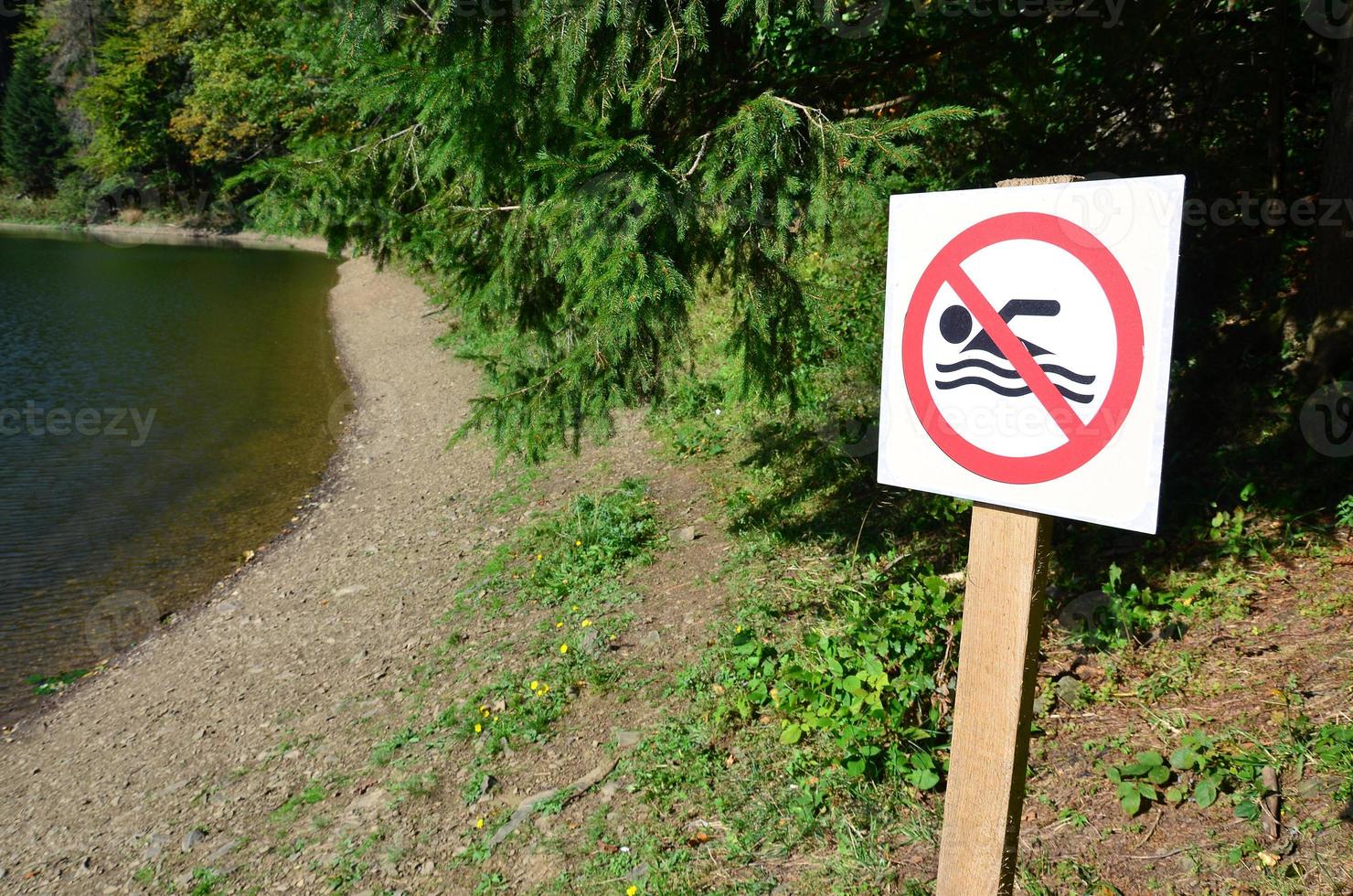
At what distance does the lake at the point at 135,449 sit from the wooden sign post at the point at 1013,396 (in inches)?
267

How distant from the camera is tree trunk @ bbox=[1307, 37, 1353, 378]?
4551 millimetres

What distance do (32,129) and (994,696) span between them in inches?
2524

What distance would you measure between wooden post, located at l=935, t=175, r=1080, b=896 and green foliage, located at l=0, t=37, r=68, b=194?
62.0 m

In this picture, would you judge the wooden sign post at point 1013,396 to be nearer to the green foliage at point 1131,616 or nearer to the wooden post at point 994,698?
the wooden post at point 994,698

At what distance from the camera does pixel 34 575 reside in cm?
837

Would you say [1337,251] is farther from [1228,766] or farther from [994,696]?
[994,696]

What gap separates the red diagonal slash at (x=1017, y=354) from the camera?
1.97 metres

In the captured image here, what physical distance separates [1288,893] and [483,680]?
353cm

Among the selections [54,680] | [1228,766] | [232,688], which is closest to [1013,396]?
[1228,766]

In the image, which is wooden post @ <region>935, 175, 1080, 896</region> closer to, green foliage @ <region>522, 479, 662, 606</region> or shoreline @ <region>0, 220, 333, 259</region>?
green foliage @ <region>522, 479, 662, 606</region>

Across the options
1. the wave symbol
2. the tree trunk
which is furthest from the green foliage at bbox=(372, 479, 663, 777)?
the tree trunk

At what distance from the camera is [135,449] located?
12.2m

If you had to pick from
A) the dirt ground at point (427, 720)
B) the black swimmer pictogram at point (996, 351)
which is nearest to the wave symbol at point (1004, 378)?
the black swimmer pictogram at point (996, 351)

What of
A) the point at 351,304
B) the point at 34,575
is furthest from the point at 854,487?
the point at 351,304
